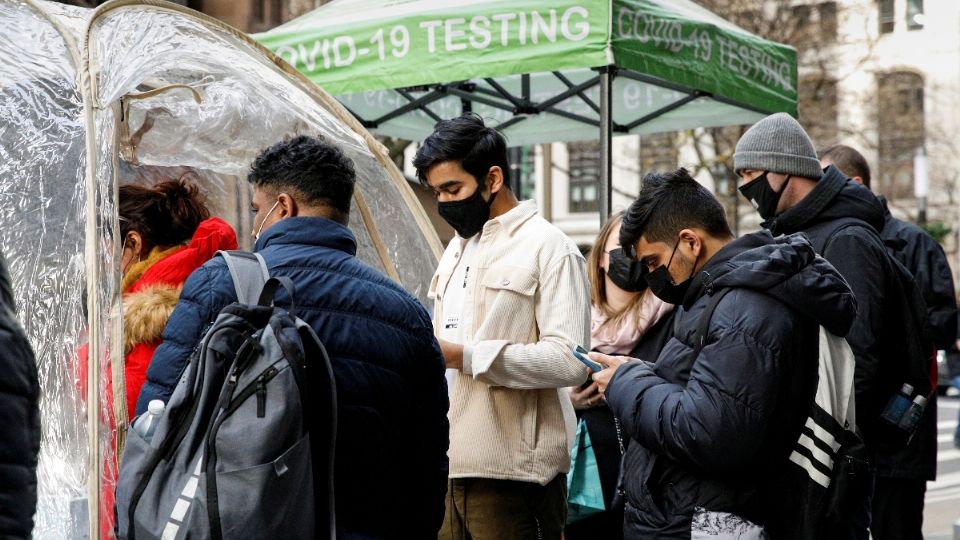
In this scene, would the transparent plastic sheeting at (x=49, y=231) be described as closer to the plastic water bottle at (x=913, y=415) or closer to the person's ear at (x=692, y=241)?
the person's ear at (x=692, y=241)

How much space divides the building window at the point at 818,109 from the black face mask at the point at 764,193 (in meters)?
17.5

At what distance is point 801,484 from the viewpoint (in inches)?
125

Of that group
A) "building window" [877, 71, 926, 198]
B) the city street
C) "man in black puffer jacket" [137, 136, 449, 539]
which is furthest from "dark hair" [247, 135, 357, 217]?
"building window" [877, 71, 926, 198]

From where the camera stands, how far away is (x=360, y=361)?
2820 mm

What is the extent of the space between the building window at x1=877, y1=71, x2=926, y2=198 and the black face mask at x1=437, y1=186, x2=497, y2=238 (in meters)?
28.8

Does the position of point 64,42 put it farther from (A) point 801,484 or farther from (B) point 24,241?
(A) point 801,484

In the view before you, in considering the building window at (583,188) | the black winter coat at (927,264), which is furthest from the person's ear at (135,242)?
the building window at (583,188)

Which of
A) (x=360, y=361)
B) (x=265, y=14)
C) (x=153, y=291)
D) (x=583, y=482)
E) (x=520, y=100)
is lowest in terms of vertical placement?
(x=583, y=482)

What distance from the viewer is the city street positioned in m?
8.42

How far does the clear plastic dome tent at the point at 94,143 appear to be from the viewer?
11.7 ft

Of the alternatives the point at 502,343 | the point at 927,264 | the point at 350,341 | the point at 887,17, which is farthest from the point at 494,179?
the point at 887,17

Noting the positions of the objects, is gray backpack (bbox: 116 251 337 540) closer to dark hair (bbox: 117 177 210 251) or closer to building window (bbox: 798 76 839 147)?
dark hair (bbox: 117 177 210 251)

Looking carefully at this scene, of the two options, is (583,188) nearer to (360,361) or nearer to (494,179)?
(494,179)

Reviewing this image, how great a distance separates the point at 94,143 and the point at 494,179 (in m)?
1.27
